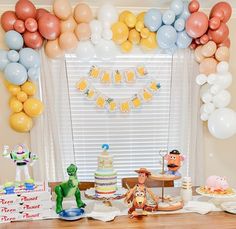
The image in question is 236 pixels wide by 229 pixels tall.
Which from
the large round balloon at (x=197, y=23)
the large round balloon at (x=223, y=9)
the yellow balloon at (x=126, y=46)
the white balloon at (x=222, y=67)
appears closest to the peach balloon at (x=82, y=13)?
the yellow balloon at (x=126, y=46)

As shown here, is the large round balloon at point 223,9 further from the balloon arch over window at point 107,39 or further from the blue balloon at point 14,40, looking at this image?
the blue balloon at point 14,40

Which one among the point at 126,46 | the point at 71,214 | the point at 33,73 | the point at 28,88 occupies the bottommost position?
the point at 71,214

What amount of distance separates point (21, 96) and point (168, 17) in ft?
4.72

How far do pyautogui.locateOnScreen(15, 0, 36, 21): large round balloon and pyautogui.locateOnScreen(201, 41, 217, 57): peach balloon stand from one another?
152 centimetres

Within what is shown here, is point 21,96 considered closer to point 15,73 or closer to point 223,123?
point 15,73

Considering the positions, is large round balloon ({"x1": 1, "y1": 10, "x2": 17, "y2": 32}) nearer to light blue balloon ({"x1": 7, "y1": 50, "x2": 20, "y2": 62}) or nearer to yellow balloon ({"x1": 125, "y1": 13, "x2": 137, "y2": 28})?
light blue balloon ({"x1": 7, "y1": 50, "x2": 20, "y2": 62})

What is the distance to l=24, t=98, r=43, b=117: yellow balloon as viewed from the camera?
3172 mm

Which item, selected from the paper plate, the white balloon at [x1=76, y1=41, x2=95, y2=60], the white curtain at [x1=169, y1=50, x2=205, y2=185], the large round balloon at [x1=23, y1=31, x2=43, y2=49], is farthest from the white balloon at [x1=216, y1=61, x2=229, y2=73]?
the paper plate

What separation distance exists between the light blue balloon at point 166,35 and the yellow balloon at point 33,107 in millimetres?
1199

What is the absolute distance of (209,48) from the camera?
10.7 feet

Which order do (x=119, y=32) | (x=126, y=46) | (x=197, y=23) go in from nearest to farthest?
1. (x=197, y=23)
2. (x=119, y=32)
3. (x=126, y=46)

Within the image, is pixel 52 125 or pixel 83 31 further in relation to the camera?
pixel 52 125

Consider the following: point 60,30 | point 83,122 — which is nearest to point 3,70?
point 60,30

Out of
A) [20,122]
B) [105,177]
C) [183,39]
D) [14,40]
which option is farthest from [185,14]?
[105,177]
